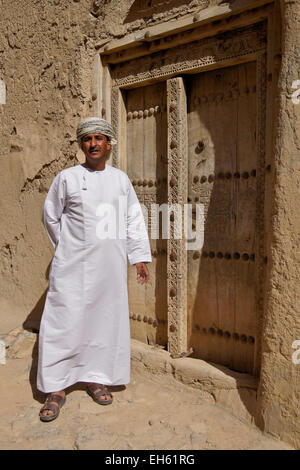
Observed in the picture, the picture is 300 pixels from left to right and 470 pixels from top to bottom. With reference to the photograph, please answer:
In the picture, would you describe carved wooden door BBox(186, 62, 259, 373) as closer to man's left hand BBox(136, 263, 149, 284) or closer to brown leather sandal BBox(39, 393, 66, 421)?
man's left hand BBox(136, 263, 149, 284)

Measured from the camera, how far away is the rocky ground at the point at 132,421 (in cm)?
246

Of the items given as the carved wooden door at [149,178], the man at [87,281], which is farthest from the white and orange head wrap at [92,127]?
the carved wooden door at [149,178]

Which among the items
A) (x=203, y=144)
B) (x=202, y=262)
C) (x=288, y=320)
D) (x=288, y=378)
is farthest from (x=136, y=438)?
(x=203, y=144)

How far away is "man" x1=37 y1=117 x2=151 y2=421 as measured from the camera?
288cm

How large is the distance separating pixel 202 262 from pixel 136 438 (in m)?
1.25

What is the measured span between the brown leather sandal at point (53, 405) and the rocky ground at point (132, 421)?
0.04 m

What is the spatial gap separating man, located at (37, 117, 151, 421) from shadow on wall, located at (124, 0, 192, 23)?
99 cm

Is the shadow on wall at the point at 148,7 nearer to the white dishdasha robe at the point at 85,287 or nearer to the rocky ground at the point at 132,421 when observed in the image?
the white dishdasha robe at the point at 85,287

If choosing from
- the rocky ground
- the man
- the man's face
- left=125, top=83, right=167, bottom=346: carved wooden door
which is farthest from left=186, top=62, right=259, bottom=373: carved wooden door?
the man's face

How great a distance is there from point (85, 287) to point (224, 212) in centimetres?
105

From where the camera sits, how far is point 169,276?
330 centimetres

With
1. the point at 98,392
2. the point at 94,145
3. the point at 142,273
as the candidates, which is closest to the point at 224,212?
the point at 142,273

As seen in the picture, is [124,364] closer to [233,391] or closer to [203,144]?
[233,391]

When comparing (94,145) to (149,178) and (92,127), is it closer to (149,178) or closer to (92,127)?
(92,127)
